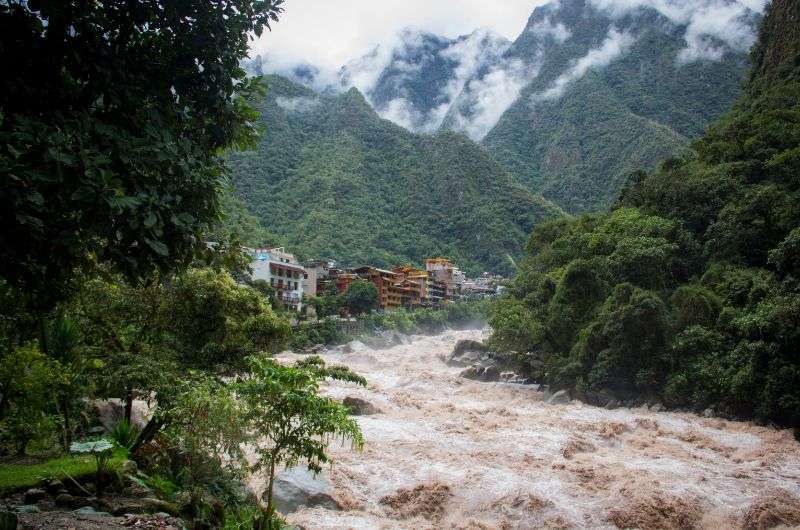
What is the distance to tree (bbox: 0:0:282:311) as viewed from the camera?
109 inches

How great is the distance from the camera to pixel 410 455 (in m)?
12.7

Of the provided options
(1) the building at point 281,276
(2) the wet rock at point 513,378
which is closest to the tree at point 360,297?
(1) the building at point 281,276

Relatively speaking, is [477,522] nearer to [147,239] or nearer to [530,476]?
[530,476]

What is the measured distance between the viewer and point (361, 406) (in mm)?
17328

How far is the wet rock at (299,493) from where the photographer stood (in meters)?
8.91

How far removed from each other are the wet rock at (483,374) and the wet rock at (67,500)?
22679 mm

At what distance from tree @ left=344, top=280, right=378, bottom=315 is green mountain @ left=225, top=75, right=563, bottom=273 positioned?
15.2m

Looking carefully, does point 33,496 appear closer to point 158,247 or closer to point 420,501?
point 158,247

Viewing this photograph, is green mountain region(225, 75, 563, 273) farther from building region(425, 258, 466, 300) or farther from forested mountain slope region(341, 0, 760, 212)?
forested mountain slope region(341, 0, 760, 212)

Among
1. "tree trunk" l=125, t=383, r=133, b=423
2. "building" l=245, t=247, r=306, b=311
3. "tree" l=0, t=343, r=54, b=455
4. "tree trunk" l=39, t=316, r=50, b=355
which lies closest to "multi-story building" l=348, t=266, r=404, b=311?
"building" l=245, t=247, r=306, b=311

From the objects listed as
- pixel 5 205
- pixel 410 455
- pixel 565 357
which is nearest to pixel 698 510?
pixel 410 455

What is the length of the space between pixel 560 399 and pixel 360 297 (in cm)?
2817

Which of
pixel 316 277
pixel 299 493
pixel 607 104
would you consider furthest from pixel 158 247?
pixel 607 104

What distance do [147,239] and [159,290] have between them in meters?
7.91
